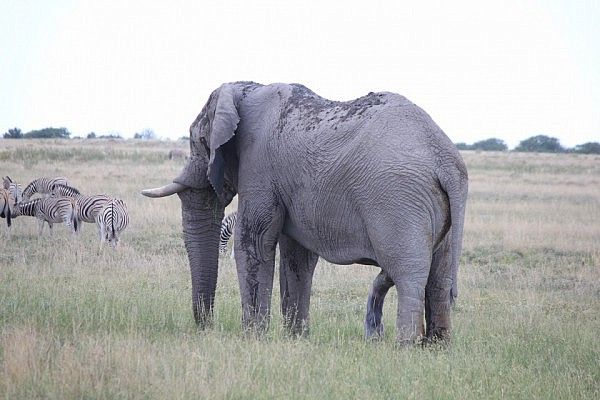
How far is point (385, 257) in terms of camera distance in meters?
7.42

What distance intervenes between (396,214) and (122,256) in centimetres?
728

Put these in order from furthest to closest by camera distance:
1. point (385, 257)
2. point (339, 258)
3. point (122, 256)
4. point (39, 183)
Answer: point (39, 183) → point (122, 256) → point (339, 258) → point (385, 257)

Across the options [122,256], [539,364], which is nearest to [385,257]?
[539,364]

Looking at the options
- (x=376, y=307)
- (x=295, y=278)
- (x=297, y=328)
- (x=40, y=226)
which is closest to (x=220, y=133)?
(x=295, y=278)

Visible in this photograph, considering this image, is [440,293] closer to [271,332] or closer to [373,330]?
[373,330]

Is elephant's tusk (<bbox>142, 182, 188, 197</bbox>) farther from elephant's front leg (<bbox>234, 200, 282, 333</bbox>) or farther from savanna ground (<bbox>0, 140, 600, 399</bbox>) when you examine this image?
savanna ground (<bbox>0, 140, 600, 399</bbox>)

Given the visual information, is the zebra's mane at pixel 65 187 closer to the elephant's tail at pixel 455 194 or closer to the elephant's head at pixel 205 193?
the elephant's head at pixel 205 193

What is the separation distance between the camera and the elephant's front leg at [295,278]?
8977mm

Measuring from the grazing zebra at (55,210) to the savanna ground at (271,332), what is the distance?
33 cm

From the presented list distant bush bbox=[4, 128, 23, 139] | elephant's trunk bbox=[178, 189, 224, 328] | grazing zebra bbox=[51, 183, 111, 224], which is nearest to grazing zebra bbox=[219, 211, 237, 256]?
grazing zebra bbox=[51, 183, 111, 224]

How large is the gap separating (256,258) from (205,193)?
1028 mm

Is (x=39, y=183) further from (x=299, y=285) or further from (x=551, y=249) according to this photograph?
(x=299, y=285)

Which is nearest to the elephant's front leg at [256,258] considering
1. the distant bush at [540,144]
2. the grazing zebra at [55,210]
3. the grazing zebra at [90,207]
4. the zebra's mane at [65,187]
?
the grazing zebra at [90,207]

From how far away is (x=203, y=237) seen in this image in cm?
908
